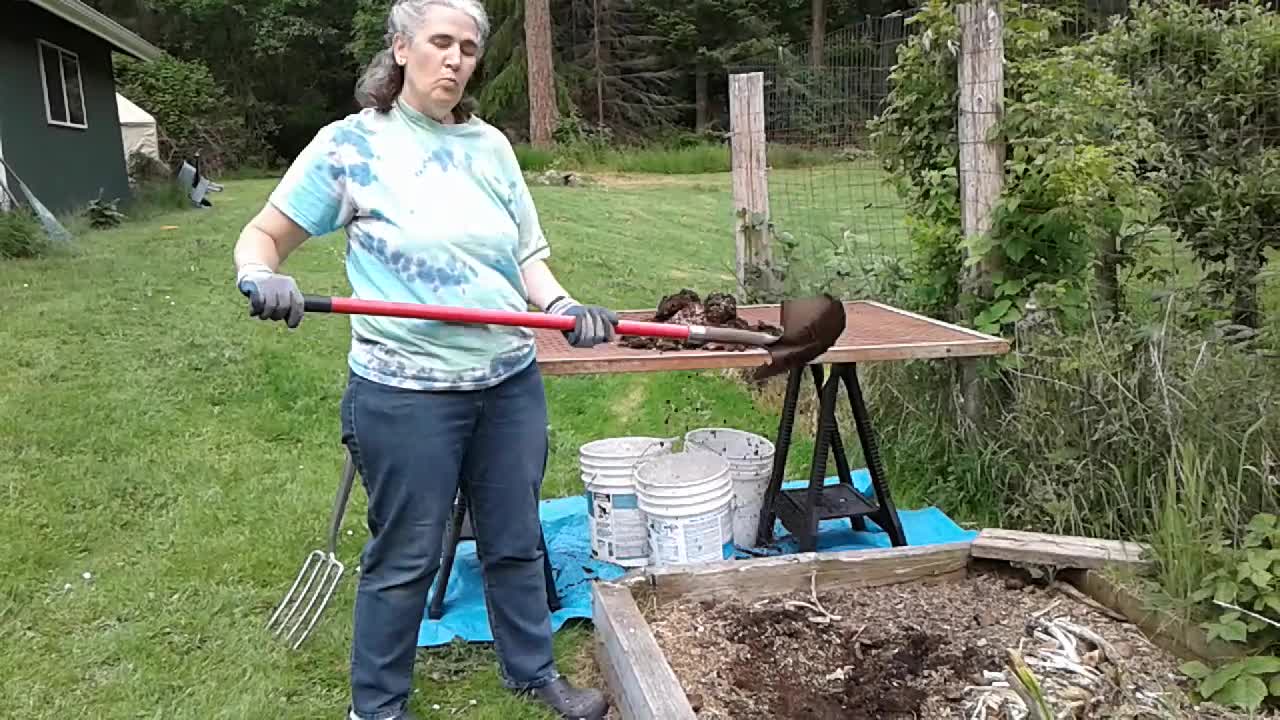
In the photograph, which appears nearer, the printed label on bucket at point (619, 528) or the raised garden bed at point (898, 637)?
the raised garden bed at point (898, 637)

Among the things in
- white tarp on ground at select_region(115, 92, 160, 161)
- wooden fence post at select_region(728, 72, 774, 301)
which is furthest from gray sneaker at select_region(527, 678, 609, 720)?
white tarp on ground at select_region(115, 92, 160, 161)

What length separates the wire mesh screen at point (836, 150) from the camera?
5.38m

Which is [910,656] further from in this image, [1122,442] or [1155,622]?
[1122,442]

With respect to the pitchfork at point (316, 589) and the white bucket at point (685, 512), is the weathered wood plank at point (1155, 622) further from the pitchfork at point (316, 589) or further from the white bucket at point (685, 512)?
the pitchfork at point (316, 589)

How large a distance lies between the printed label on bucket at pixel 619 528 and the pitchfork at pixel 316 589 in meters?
0.79

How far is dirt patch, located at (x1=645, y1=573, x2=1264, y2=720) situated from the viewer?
252 centimetres

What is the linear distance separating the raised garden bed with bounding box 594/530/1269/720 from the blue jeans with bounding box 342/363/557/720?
0.32 metres

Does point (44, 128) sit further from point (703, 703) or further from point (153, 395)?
point (703, 703)

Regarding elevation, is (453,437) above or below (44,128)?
below

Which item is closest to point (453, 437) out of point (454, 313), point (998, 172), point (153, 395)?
point (454, 313)

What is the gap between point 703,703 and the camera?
2.57 metres

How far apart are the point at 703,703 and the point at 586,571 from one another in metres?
1.10

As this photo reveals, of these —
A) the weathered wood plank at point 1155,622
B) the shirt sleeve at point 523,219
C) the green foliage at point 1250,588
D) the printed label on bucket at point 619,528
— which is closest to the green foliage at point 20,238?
the printed label on bucket at point 619,528

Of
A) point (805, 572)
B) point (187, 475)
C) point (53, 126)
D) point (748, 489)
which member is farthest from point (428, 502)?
point (53, 126)
